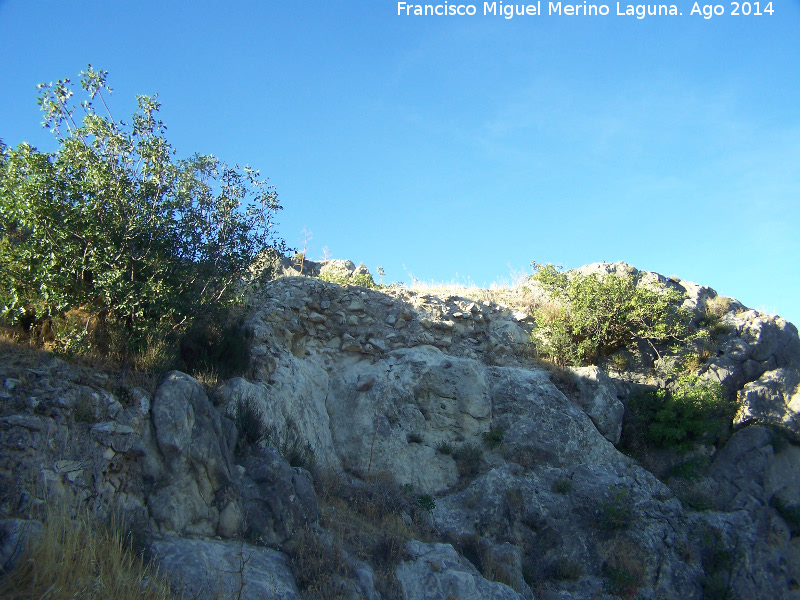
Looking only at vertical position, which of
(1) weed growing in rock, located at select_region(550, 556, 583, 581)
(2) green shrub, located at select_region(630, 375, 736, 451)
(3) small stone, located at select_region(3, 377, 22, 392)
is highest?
(2) green shrub, located at select_region(630, 375, 736, 451)

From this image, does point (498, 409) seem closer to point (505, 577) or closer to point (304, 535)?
point (505, 577)

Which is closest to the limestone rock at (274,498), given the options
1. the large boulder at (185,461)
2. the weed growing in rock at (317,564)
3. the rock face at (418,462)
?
the rock face at (418,462)

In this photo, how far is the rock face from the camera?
7.46 m

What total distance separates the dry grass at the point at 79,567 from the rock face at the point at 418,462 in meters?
0.26

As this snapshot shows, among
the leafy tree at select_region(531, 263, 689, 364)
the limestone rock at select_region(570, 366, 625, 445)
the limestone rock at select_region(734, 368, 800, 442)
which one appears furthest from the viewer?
the leafy tree at select_region(531, 263, 689, 364)

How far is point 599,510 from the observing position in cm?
1203

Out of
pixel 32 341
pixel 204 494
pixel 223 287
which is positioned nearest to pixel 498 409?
pixel 223 287

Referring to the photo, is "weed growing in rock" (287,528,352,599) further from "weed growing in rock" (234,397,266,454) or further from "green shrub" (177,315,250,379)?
"green shrub" (177,315,250,379)

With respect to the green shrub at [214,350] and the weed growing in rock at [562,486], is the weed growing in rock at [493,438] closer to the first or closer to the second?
the weed growing in rock at [562,486]

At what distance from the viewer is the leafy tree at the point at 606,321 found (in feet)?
53.3

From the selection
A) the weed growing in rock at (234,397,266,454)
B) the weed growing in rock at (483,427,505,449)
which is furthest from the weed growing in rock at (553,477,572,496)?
the weed growing in rock at (234,397,266,454)

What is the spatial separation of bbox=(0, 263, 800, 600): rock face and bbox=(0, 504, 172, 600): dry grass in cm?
26

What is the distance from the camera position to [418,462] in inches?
518

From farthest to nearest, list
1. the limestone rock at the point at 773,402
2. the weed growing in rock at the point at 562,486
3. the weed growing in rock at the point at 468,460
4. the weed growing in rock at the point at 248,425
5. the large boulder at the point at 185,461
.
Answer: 1. the limestone rock at the point at 773,402
2. the weed growing in rock at the point at 468,460
3. the weed growing in rock at the point at 562,486
4. the weed growing in rock at the point at 248,425
5. the large boulder at the point at 185,461
